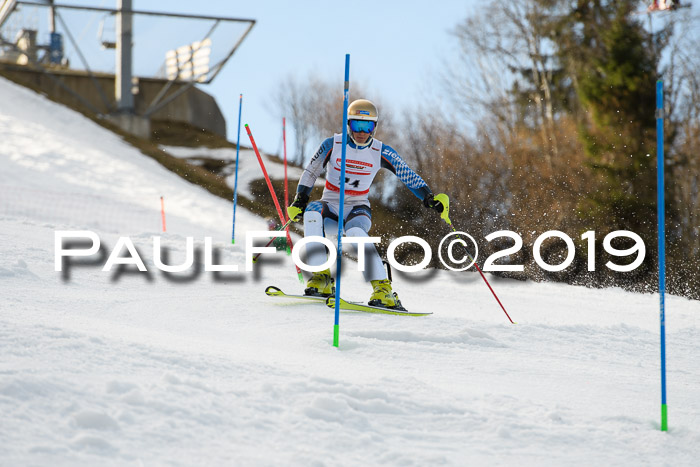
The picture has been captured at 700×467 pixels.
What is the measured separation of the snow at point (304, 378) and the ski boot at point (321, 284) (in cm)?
17

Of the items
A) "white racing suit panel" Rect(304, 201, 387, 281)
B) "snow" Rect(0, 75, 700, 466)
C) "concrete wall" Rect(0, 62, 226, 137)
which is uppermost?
"concrete wall" Rect(0, 62, 226, 137)

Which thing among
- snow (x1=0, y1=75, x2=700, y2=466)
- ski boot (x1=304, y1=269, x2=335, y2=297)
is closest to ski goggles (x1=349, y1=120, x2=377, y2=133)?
ski boot (x1=304, y1=269, x2=335, y2=297)

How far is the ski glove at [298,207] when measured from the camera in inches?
226

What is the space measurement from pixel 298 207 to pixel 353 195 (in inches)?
18.0

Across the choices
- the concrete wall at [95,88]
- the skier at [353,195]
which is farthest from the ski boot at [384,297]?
the concrete wall at [95,88]

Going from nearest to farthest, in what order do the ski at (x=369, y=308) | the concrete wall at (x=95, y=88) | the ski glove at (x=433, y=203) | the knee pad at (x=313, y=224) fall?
the ski at (x=369, y=308) < the knee pad at (x=313, y=224) < the ski glove at (x=433, y=203) < the concrete wall at (x=95, y=88)

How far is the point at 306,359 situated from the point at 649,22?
17.3 meters

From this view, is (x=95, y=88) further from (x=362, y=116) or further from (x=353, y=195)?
(x=362, y=116)

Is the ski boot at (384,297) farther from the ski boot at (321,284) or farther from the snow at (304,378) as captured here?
the ski boot at (321,284)

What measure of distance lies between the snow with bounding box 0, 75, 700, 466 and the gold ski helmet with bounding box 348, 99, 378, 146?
4.75ft

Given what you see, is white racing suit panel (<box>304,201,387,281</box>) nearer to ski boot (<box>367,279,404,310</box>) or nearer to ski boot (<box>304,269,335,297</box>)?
ski boot (<box>367,279,404,310</box>)

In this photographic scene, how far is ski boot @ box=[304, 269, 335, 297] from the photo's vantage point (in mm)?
5924

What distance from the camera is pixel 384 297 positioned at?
5.67m

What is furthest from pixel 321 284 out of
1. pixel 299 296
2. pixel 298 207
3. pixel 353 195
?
pixel 353 195
